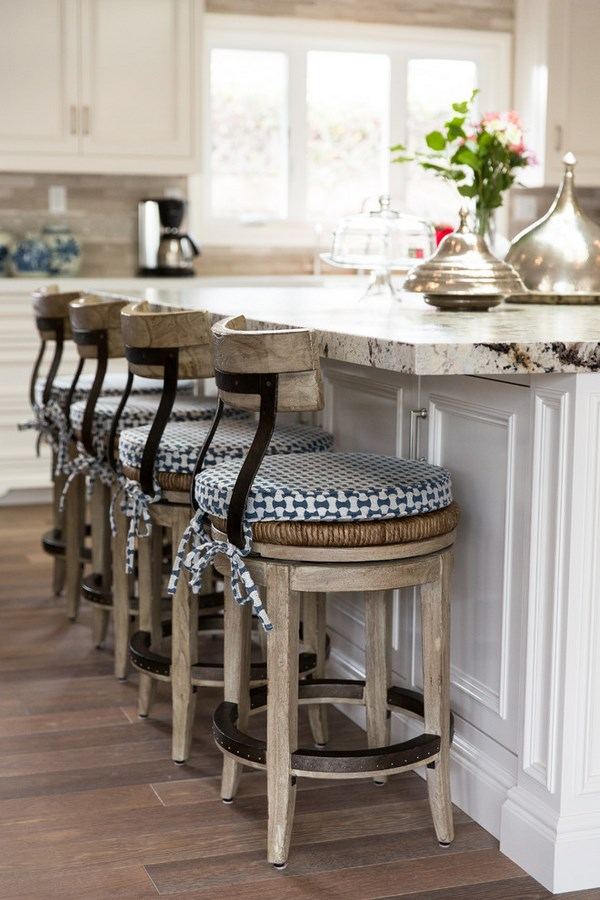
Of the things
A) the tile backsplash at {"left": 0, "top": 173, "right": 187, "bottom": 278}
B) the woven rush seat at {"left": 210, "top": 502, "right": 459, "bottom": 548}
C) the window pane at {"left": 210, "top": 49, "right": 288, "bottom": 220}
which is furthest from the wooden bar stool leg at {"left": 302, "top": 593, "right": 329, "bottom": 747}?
the window pane at {"left": 210, "top": 49, "right": 288, "bottom": 220}

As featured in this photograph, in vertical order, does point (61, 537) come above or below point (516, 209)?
below

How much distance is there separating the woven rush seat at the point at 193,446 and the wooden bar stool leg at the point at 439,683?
1.70ft

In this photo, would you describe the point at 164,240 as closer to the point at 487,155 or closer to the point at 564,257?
the point at 487,155

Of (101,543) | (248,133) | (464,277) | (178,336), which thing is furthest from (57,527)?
(248,133)

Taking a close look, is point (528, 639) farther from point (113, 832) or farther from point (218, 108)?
point (218, 108)

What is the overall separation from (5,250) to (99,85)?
32.7 inches

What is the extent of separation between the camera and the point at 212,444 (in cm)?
242

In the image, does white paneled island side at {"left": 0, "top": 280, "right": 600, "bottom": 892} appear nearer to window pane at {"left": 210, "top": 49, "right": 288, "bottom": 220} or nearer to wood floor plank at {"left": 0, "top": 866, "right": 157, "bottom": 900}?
wood floor plank at {"left": 0, "top": 866, "right": 157, "bottom": 900}

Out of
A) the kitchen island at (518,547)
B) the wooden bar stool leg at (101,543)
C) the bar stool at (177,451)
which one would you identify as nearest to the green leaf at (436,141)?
the kitchen island at (518,547)

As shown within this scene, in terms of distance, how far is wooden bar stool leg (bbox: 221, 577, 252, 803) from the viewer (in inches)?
87.6

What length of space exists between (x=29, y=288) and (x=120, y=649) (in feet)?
8.17

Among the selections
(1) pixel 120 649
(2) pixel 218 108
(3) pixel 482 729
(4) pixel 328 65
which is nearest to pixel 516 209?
(4) pixel 328 65

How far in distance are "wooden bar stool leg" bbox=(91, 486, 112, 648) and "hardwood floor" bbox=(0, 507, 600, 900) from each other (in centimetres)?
35

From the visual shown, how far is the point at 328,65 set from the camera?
5.98 metres
